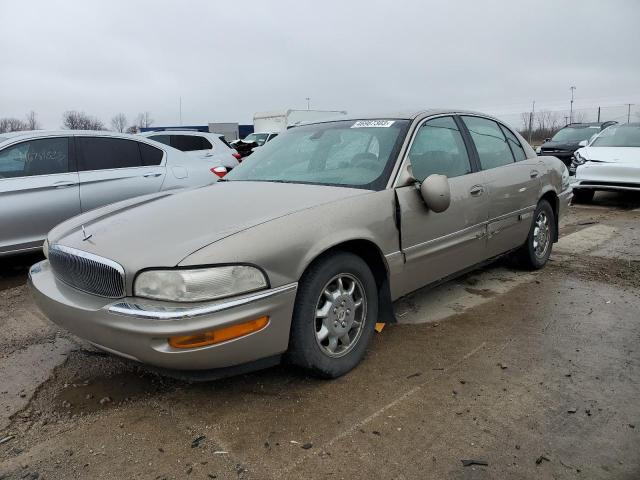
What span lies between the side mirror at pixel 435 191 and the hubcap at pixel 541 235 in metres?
2.06

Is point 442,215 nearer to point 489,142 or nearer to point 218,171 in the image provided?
point 489,142

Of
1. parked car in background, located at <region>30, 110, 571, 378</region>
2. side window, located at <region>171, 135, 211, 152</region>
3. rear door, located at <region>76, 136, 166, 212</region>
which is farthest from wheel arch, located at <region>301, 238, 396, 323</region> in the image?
side window, located at <region>171, 135, 211, 152</region>

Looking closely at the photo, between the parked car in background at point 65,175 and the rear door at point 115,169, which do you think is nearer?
the parked car in background at point 65,175

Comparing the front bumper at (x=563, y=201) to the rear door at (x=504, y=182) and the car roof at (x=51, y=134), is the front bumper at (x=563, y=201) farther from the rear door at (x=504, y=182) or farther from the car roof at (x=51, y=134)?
the car roof at (x=51, y=134)

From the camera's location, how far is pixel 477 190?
13.2 feet

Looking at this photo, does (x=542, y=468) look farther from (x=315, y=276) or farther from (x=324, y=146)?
(x=324, y=146)

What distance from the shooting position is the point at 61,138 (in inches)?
220

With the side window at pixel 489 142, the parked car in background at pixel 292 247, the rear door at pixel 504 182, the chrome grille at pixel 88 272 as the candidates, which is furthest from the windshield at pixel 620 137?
the chrome grille at pixel 88 272

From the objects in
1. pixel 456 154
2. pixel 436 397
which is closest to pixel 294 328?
pixel 436 397

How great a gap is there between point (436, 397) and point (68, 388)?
2082 millimetres

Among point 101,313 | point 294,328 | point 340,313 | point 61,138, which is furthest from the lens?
point 61,138

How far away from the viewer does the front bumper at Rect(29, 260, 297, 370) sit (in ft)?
7.79

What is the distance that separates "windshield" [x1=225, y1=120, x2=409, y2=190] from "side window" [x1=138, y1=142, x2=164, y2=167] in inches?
97.8

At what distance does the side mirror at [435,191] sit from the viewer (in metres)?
3.32
